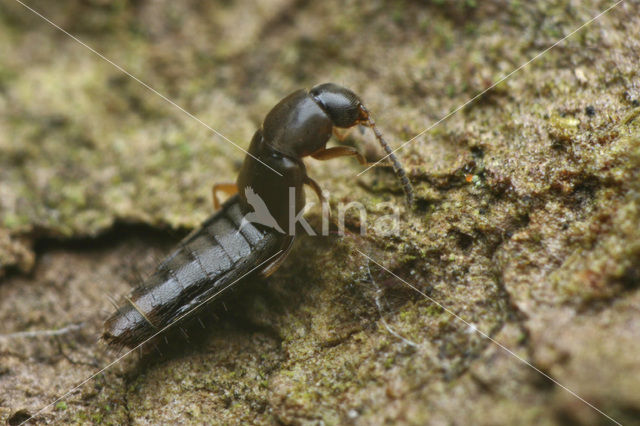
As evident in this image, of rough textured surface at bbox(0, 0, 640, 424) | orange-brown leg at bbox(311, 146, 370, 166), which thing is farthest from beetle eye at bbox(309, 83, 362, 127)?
rough textured surface at bbox(0, 0, 640, 424)

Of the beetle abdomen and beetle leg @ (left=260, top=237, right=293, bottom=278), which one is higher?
the beetle abdomen

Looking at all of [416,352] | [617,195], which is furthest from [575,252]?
[416,352]

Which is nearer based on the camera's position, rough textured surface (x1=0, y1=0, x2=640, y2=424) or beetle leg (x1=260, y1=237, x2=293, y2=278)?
rough textured surface (x1=0, y1=0, x2=640, y2=424)

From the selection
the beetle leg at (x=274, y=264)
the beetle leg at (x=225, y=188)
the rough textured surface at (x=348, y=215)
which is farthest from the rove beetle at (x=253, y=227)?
the rough textured surface at (x=348, y=215)

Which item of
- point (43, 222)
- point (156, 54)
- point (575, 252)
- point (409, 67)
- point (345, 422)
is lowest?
point (345, 422)

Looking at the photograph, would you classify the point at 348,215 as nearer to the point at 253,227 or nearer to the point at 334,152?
the point at 334,152

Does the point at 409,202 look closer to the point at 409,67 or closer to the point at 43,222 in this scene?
the point at 409,67

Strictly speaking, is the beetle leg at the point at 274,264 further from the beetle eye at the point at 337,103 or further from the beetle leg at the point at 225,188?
the beetle eye at the point at 337,103

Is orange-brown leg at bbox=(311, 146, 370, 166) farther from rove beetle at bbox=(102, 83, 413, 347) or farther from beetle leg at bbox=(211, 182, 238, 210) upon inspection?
beetle leg at bbox=(211, 182, 238, 210)
